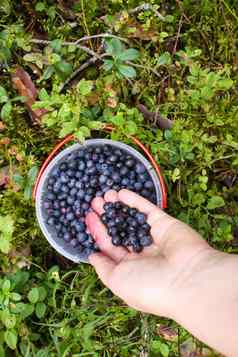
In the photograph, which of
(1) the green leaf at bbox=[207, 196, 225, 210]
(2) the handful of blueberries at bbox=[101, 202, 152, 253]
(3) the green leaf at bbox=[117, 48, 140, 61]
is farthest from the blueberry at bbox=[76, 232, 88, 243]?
(3) the green leaf at bbox=[117, 48, 140, 61]

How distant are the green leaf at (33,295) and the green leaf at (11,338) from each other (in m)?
0.16

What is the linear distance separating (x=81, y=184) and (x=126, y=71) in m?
0.54

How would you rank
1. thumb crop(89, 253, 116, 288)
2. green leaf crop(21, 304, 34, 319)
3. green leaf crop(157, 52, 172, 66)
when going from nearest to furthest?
1. thumb crop(89, 253, 116, 288)
2. green leaf crop(21, 304, 34, 319)
3. green leaf crop(157, 52, 172, 66)

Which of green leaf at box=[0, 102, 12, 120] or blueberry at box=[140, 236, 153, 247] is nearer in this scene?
blueberry at box=[140, 236, 153, 247]

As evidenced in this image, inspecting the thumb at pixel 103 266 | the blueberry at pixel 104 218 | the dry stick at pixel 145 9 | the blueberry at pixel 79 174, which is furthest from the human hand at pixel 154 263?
the dry stick at pixel 145 9

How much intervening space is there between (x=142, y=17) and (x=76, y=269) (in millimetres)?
1223

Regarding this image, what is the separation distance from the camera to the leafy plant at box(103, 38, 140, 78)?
101 inches

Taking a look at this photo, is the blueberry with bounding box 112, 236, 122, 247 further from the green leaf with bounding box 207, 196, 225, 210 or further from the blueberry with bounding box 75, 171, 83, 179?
the green leaf with bounding box 207, 196, 225, 210

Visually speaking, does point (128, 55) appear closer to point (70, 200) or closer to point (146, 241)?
point (70, 200)

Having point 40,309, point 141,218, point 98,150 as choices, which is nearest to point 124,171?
point 98,150

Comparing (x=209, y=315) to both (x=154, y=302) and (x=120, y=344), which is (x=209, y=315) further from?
(x=120, y=344)

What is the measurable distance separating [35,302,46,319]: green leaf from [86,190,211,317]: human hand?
0.36m

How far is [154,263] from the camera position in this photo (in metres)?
2.12

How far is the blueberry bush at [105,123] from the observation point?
254cm
